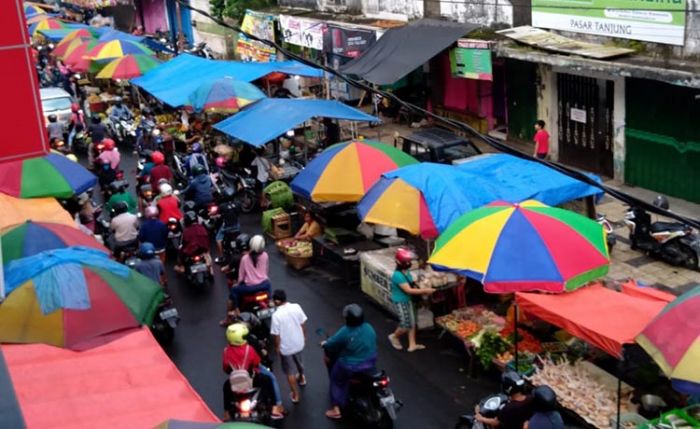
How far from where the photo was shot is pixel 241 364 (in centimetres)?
950

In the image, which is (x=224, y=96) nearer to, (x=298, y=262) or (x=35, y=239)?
(x=298, y=262)

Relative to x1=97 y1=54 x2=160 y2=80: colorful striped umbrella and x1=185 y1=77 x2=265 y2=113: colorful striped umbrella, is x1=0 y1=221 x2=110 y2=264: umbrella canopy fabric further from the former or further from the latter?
x1=97 y1=54 x2=160 y2=80: colorful striped umbrella

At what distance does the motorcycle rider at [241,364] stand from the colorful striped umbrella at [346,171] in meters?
4.99

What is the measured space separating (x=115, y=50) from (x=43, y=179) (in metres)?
13.8

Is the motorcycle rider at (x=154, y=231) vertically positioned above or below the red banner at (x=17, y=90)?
below

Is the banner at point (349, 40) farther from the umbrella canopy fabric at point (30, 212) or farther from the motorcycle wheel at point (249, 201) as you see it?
the umbrella canopy fabric at point (30, 212)

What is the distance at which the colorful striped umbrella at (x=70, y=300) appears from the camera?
937 cm

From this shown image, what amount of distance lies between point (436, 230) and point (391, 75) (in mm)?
9549

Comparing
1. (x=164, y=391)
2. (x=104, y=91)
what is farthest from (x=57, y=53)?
(x=164, y=391)

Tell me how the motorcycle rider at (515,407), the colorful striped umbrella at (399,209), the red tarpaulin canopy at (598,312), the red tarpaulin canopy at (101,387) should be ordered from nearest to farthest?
the red tarpaulin canopy at (101,387) → the motorcycle rider at (515,407) → the red tarpaulin canopy at (598,312) → the colorful striped umbrella at (399,209)

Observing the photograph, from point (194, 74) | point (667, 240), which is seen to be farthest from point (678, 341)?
point (194, 74)

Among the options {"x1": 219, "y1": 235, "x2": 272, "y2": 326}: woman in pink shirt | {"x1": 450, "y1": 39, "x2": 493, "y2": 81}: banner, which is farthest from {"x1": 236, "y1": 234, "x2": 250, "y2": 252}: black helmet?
{"x1": 450, "y1": 39, "x2": 493, "y2": 81}: banner

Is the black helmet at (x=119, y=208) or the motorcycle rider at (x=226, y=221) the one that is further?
the motorcycle rider at (x=226, y=221)

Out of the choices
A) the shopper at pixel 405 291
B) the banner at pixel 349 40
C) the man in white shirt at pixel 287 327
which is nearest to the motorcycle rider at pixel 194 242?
the shopper at pixel 405 291
